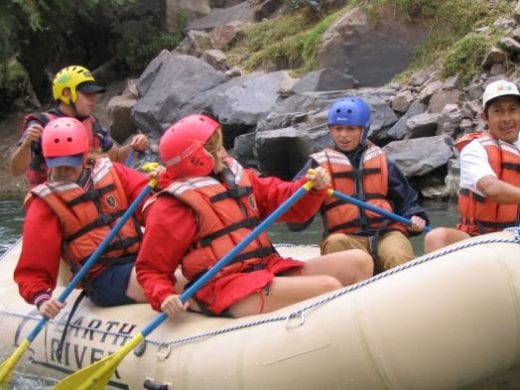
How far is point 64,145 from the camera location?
162 inches

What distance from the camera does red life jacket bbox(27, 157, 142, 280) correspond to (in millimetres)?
4148

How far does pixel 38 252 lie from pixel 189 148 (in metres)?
1.01

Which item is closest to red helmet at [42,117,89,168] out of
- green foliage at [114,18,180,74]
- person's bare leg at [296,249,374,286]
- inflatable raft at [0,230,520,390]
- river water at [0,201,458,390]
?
inflatable raft at [0,230,520,390]

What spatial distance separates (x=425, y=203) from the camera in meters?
9.16

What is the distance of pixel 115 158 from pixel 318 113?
573 centimetres

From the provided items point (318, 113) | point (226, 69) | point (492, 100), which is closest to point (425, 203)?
point (318, 113)

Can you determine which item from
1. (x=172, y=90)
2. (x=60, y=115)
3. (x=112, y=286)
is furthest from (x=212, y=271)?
(x=172, y=90)

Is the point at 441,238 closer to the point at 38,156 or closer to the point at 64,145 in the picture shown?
the point at 64,145

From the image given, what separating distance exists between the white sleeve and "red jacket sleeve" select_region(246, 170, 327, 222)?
0.72 meters

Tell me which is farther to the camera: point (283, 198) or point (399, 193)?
point (399, 193)

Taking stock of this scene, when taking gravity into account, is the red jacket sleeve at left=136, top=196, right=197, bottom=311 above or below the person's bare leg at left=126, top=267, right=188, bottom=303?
above

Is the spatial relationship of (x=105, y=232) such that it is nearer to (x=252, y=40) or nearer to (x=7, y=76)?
(x=252, y=40)

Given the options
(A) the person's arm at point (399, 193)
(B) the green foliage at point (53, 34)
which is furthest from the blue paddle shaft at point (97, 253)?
(B) the green foliage at point (53, 34)

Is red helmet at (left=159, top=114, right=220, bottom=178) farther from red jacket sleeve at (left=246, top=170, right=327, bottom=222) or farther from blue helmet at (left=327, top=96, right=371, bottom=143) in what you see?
blue helmet at (left=327, top=96, right=371, bottom=143)
